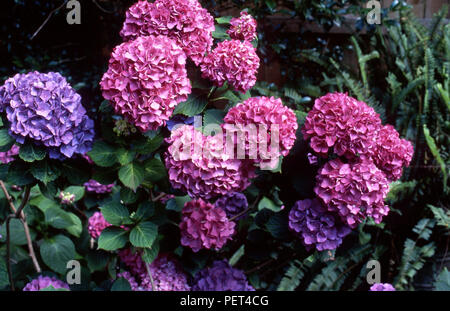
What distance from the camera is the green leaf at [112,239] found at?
98cm

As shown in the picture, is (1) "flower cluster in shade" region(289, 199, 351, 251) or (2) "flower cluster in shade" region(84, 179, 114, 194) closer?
(1) "flower cluster in shade" region(289, 199, 351, 251)

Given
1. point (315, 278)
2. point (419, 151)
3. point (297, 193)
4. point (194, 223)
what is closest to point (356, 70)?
point (419, 151)

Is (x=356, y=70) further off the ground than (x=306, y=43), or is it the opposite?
(x=306, y=43)

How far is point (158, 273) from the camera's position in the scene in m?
1.18

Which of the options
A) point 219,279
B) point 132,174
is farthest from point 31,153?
point 219,279

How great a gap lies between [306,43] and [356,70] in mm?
317

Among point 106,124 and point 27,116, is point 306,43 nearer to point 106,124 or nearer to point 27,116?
point 106,124

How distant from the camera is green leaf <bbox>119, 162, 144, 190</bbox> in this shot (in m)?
0.93

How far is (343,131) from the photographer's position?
2.99 feet

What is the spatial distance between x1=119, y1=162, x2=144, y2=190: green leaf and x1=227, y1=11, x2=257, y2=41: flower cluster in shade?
406 millimetres

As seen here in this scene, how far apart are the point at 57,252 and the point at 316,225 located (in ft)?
2.70

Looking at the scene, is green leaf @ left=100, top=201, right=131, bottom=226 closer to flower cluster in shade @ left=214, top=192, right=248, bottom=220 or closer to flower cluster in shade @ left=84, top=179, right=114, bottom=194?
flower cluster in shade @ left=214, top=192, right=248, bottom=220

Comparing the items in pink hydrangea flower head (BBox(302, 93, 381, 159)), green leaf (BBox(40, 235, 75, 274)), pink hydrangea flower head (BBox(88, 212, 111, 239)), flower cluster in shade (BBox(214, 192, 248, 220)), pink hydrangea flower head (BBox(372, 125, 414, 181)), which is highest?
pink hydrangea flower head (BBox(302, 93, 381, 159))

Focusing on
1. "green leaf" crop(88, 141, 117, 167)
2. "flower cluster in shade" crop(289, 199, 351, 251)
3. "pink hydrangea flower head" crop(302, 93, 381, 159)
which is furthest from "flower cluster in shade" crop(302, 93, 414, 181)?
"green leaf" crop(88, 141, 117, 167)
